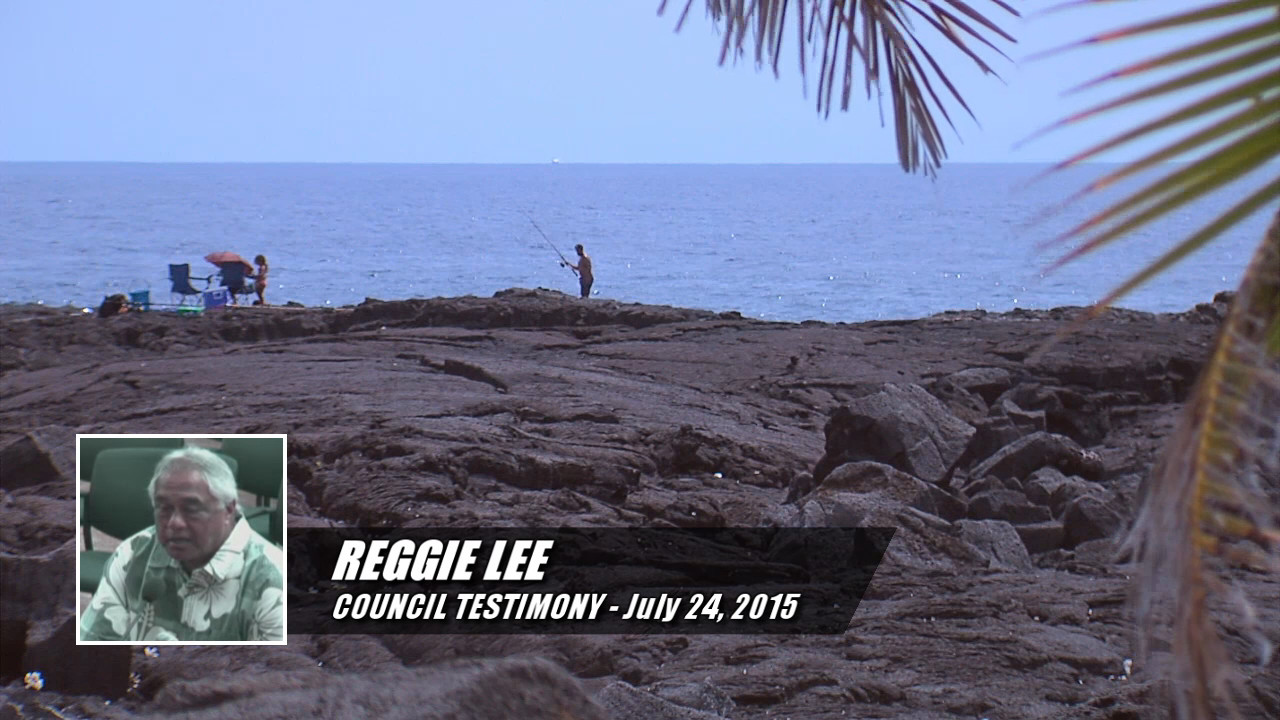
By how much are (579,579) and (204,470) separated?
163 cm

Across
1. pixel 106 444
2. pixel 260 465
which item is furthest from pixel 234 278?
pixel 260 465

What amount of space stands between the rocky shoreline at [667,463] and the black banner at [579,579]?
0.15m

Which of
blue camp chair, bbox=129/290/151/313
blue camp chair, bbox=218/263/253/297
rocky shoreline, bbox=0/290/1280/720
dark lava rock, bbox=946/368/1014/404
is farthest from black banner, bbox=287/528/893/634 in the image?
blue camp chair, bbox=218/263/253/297

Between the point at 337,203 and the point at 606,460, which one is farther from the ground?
the point at 337,203

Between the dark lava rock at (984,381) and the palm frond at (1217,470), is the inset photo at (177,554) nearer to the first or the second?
the palm frond at (1217,470)

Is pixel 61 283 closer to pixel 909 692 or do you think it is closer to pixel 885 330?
pixel 885 330

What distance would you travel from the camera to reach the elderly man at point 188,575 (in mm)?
4504

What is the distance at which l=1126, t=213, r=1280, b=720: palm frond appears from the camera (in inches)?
44.6

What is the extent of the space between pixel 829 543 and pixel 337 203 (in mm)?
93977

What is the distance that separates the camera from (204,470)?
4730mm

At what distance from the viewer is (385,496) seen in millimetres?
7105

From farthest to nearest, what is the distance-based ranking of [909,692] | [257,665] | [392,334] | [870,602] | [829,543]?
[392,334] < [829,543] < [870,602] < [257,665] < [909,692]

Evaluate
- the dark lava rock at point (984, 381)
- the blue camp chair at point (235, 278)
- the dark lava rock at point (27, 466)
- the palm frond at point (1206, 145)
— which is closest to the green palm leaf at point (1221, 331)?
the palm frond at point (1206, 145)

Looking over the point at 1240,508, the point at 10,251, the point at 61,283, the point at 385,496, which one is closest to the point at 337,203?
the point at 10,251
